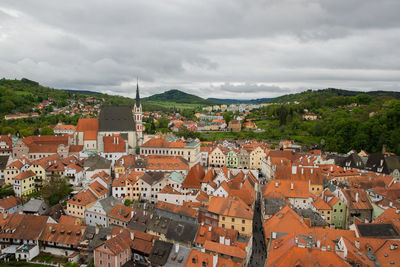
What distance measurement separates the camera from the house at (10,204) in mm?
43972

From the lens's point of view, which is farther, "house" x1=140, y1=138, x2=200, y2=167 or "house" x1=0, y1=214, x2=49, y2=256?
"house" x1=140, y1=138, x2=200, y2=167

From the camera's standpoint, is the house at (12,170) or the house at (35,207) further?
the house at (12,170)

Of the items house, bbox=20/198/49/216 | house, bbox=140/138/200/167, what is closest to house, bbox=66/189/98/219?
house, bbox=20/198/49/216

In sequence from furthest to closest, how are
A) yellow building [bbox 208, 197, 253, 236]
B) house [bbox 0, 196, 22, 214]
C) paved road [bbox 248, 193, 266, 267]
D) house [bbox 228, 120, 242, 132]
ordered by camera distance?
house [bbox 228, 120, 242, 132]
house [bbox 0, 196, 22, 214]
yellow building [bbox 208, 197, 253, 236]
paved road [bbox 248, 193, 266, 267]

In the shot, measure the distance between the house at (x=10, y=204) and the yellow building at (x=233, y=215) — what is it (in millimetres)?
Result: 31304

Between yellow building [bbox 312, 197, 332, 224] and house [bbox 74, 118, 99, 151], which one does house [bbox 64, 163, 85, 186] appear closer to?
house [bbox 74, 118, 99, 151]

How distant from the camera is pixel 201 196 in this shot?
137 ft

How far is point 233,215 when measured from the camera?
→ 115 feet

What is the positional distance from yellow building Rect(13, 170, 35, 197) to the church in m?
16.7

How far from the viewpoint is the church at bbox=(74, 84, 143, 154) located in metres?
68.1

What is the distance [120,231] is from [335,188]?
30.9 meters

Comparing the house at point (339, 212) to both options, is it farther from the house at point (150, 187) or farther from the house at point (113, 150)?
the house at point (113, 150)

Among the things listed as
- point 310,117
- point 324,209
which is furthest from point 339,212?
point 310,117

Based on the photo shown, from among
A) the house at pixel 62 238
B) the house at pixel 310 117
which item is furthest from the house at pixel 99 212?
the house at pixel 310 117
